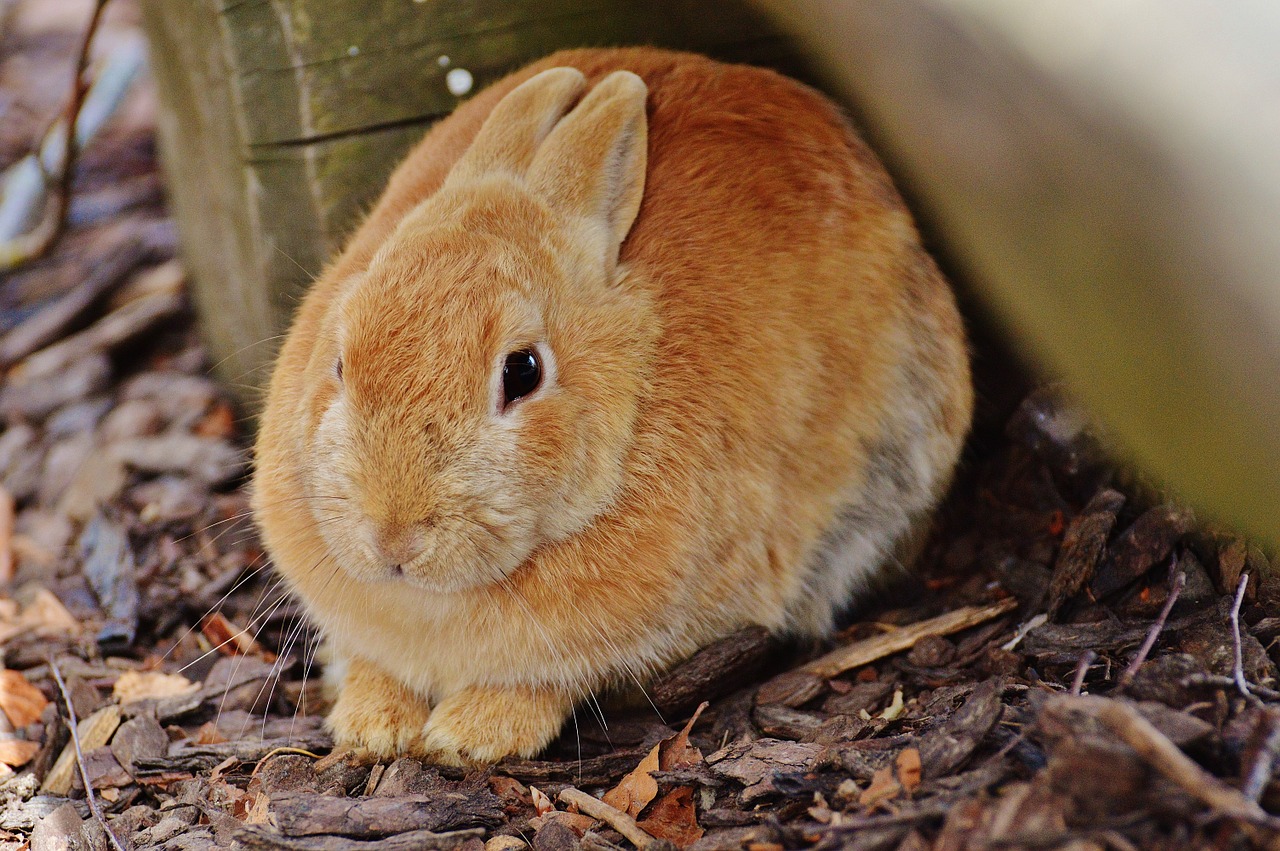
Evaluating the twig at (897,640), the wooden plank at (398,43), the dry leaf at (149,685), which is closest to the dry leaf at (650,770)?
the twig at (897,640)

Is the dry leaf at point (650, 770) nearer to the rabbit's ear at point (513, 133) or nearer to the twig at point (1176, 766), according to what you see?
the twig at point (1176, 766)

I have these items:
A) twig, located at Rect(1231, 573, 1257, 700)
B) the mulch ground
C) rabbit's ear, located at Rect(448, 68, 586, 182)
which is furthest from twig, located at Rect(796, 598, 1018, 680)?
rabbit's ear, located at Rect(448, 68, 586, 182)

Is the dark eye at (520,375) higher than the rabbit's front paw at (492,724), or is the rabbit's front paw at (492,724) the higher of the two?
the dark eye at (520,375)

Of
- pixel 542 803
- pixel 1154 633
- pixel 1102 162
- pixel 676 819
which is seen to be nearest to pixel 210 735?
pixel 542 803

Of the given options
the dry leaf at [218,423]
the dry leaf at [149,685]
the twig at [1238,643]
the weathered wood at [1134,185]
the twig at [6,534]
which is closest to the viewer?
the weathered wood at [1134,185]

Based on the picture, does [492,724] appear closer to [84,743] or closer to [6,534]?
[84,743]

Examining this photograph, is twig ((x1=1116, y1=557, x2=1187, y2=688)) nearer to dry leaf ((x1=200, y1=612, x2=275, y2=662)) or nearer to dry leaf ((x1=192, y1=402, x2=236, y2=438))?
dry leaf ((x1=200, y1=612, x2=275, y2=662))
